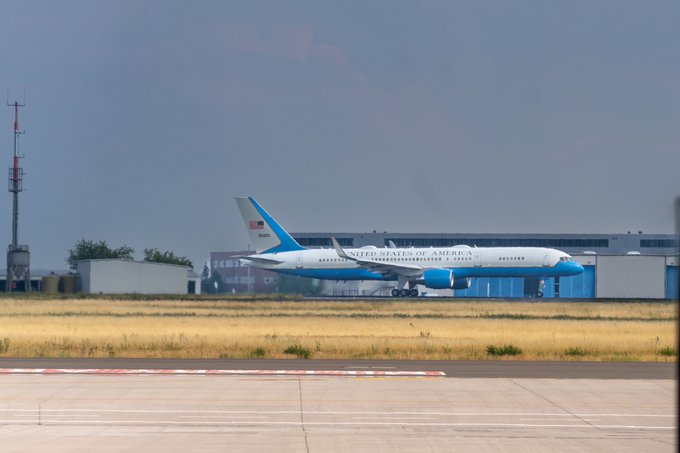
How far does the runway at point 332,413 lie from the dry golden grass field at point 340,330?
8.37 meters

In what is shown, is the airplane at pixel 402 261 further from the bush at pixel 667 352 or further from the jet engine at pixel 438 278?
the bush at pixel 667 352

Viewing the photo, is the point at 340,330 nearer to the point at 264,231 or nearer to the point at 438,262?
the point at 438,262

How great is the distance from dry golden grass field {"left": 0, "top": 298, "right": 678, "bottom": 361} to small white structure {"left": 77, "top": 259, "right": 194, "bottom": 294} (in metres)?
20.8

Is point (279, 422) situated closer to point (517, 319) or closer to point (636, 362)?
point (636, 362)

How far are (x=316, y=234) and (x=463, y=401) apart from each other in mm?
125306

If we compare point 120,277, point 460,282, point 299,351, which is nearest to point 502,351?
point 299,351

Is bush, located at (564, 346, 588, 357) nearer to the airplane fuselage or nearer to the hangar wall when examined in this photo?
the airplane fuselage

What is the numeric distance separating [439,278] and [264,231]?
58.2 feet

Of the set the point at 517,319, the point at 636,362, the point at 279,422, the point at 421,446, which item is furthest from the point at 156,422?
the point at 517,319

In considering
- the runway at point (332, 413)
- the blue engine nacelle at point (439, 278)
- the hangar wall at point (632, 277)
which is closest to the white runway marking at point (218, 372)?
the runway at point (332, 413)

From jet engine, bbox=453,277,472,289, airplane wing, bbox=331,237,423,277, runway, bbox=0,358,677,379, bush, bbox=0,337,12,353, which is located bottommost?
bush, bbox=0,337,12,353

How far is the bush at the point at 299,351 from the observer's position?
3654 centimetres

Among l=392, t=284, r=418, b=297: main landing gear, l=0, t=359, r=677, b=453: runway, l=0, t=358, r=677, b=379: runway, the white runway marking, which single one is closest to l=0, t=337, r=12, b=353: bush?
l=0, t=358, r=677, b=379: runway

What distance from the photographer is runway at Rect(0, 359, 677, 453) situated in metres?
Answer: 18.7
